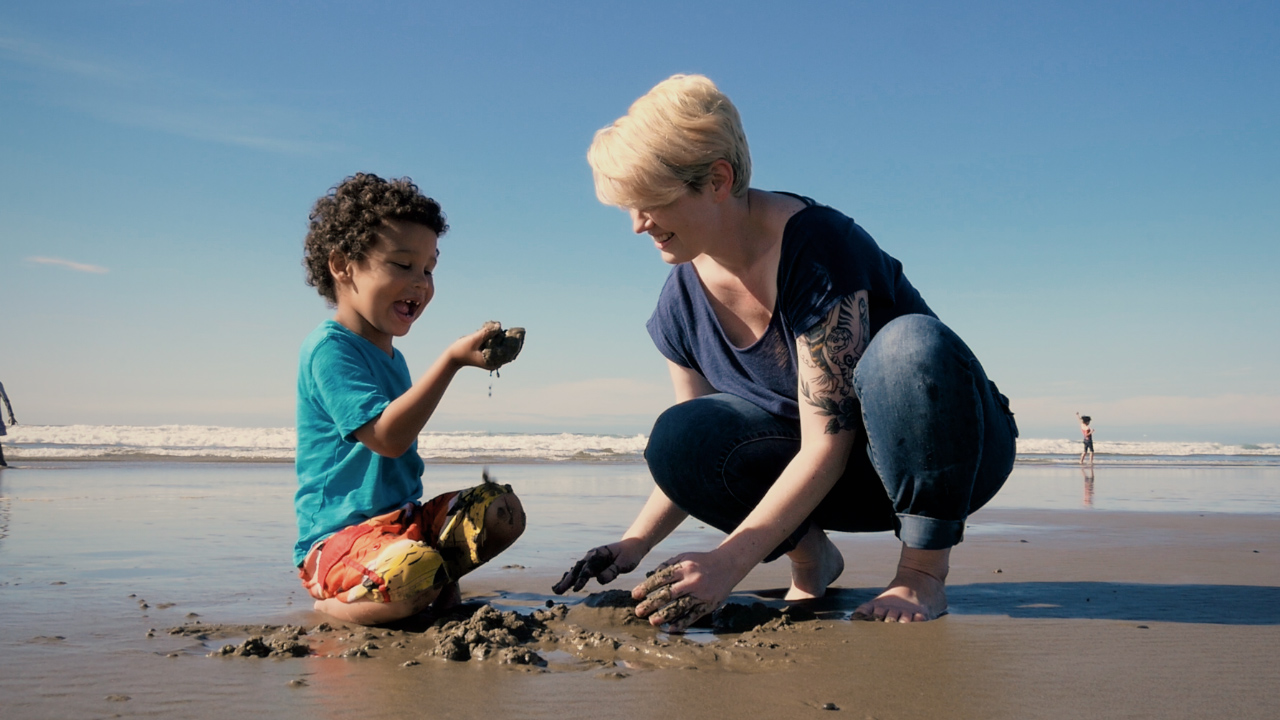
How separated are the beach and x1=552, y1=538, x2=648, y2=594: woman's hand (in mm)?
81

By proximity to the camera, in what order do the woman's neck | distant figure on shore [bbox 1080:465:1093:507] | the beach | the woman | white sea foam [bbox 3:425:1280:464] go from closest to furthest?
the beach < the woman < the woman's neck < distant figure on shore [bbox 1080:465:1093:507] < white sea foam [bbox 3:425:1280:464]

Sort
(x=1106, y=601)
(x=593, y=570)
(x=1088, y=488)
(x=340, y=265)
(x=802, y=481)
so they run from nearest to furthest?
(x=802, y=481) < (x=593, y=570) < (x=1106, y=601) < (x=340, y=265) < (x=1088, y=488)

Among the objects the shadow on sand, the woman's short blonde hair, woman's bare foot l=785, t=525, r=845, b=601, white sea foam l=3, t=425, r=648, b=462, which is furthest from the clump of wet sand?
white sea foam l=3, t=425, r=648, b=462

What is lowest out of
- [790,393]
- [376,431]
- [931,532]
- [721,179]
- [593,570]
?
[593,570]

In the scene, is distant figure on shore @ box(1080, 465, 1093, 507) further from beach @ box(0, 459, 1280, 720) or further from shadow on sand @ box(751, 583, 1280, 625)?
shadow on sand @ box(751, 583, 1280, 625)

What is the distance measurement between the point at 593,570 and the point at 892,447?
Answer: 2.94 feet

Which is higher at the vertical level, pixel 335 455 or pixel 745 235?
pixel 745 235

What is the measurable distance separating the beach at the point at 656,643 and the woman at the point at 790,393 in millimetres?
187

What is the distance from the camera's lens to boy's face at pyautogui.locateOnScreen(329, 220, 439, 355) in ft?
9.39

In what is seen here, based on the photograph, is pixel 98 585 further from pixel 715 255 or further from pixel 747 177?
pixel 747 177

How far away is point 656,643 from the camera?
207 cm

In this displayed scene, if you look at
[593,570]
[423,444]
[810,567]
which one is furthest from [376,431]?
[423,444]

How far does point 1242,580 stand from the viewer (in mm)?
3162

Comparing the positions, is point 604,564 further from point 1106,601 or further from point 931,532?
point 1106,601
